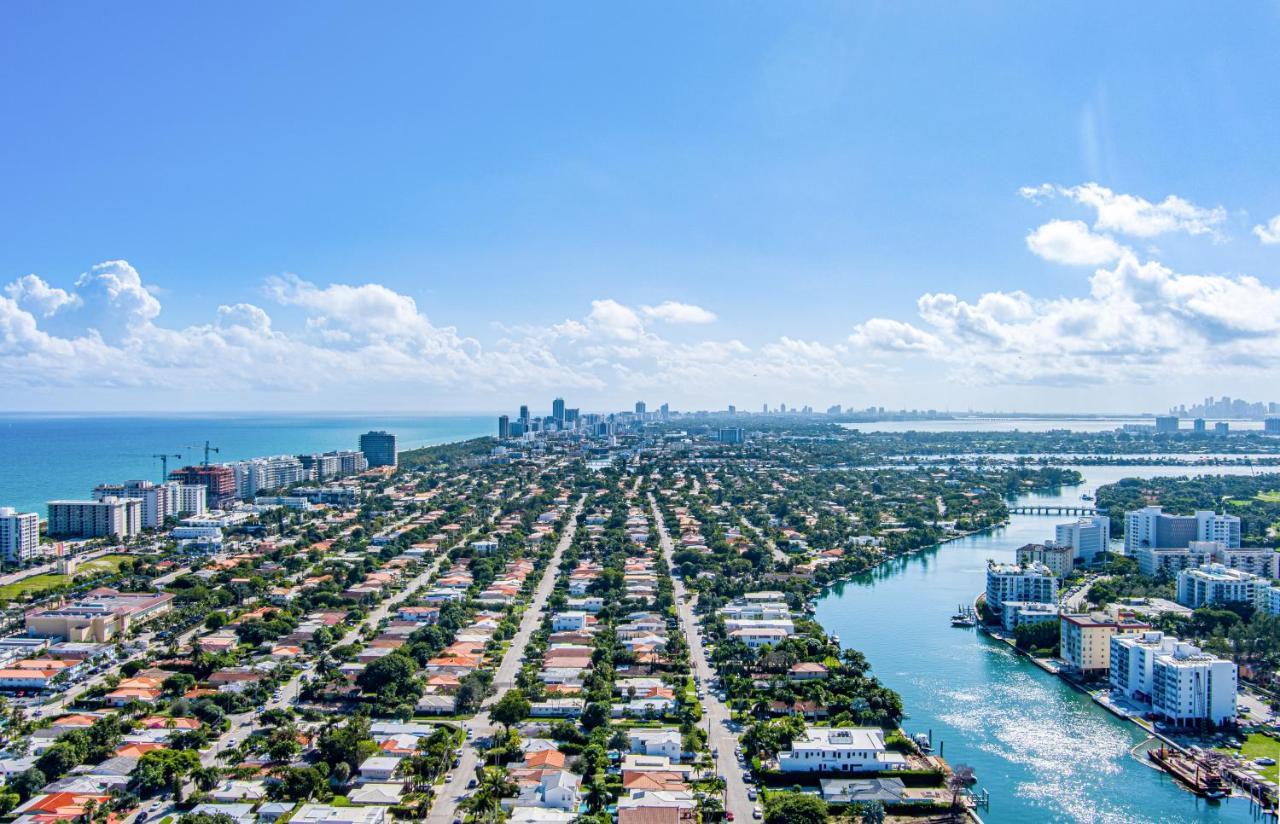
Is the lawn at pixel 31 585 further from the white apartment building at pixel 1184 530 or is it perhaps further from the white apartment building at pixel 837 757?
the white apartment building at pixel 1184 530

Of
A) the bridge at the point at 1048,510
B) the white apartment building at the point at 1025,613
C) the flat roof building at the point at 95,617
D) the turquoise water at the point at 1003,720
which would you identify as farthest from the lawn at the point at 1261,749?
the bridge at the point at 1048,510

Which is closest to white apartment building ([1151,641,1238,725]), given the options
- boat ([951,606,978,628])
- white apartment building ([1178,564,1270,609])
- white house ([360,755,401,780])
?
boat ([951,606,978,628])

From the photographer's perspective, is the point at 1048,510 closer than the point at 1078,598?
No

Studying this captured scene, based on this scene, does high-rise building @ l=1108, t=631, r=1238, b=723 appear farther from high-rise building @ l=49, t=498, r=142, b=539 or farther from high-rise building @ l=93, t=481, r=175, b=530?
high-rise building @ l=93, t=481, r=175, b=530

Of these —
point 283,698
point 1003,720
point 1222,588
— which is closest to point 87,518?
point 283,698

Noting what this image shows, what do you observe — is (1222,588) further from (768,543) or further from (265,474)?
(265,474)

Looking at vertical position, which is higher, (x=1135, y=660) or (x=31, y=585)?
(x=1135, y=660)

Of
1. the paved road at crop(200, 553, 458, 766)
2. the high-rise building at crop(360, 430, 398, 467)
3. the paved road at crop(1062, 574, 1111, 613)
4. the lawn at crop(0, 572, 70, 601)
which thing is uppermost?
the high-rise building at crop(360, 430, 398, 467)
